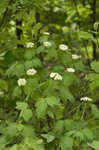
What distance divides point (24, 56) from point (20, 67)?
12cm

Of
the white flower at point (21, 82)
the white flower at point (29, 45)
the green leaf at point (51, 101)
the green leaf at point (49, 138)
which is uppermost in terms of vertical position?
the white flower at point (29, 45)

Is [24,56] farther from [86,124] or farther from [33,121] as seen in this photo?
[86,124]

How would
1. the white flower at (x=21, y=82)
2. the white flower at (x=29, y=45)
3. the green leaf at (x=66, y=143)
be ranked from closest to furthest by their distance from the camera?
the green leaf at (x=66, y=143) → the white flower at (x=21, y=82) → the white flower at (x=29, y=45)

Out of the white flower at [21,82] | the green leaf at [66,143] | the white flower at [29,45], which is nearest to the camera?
the green leaf at [66,143]

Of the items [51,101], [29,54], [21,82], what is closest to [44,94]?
[51,101]

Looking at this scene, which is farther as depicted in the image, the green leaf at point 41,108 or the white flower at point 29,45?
the white flower at point 29,45

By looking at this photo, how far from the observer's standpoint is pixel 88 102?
1877mm

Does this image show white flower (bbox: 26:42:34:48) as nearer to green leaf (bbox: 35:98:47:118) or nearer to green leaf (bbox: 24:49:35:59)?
green leaf (bbox: 24:49:35:59)

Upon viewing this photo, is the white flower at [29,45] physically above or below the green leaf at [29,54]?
above

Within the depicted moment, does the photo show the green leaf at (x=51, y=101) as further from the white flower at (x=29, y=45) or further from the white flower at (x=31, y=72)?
the white flower at (x=29, y=45)

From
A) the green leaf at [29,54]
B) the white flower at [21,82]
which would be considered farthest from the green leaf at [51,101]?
the green leaf at [29,54]

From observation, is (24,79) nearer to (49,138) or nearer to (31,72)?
(31,72)

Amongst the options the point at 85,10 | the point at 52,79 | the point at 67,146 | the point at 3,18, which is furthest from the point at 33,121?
the point at 85,10

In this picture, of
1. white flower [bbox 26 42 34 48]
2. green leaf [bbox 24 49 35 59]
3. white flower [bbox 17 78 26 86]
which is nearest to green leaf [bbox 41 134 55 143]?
white flower [bbox 17 78 26 86]
